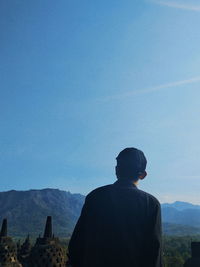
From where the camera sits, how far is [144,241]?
16.3 ft

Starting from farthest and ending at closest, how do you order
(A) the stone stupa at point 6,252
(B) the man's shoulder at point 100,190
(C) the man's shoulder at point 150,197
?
(A) the stone stupa at point 6,252 < (B) the man's shoulder at point 100,190 < (C) the man's shoulder at point 150,197

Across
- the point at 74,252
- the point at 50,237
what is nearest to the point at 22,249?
the point at 50,237

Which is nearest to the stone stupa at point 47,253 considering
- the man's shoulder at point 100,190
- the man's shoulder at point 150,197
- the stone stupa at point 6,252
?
the stone stupa at point 6,252

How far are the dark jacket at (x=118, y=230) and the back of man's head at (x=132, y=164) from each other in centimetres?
13

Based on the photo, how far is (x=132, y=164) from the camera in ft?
17.7

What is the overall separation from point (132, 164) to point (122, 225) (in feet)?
2.96

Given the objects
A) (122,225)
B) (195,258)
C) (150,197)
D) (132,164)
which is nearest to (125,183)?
(132,164)

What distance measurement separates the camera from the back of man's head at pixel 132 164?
5.41 meters

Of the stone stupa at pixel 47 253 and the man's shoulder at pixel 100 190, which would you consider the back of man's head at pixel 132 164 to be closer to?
the man's shoulder at pixel 100 190

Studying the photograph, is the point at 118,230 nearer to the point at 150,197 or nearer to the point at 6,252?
the point at 150,197

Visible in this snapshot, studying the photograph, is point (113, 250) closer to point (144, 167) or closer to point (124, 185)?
point (124, 185)

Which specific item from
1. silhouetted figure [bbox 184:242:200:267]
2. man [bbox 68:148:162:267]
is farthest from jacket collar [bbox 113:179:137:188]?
silhouetted figure [bbox 184:242:200:267]

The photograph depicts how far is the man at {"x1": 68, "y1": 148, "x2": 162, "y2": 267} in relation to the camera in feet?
16.1

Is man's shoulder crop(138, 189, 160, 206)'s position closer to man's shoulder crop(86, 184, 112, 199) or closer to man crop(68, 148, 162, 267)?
man crop(68, 148, 162, 267)
